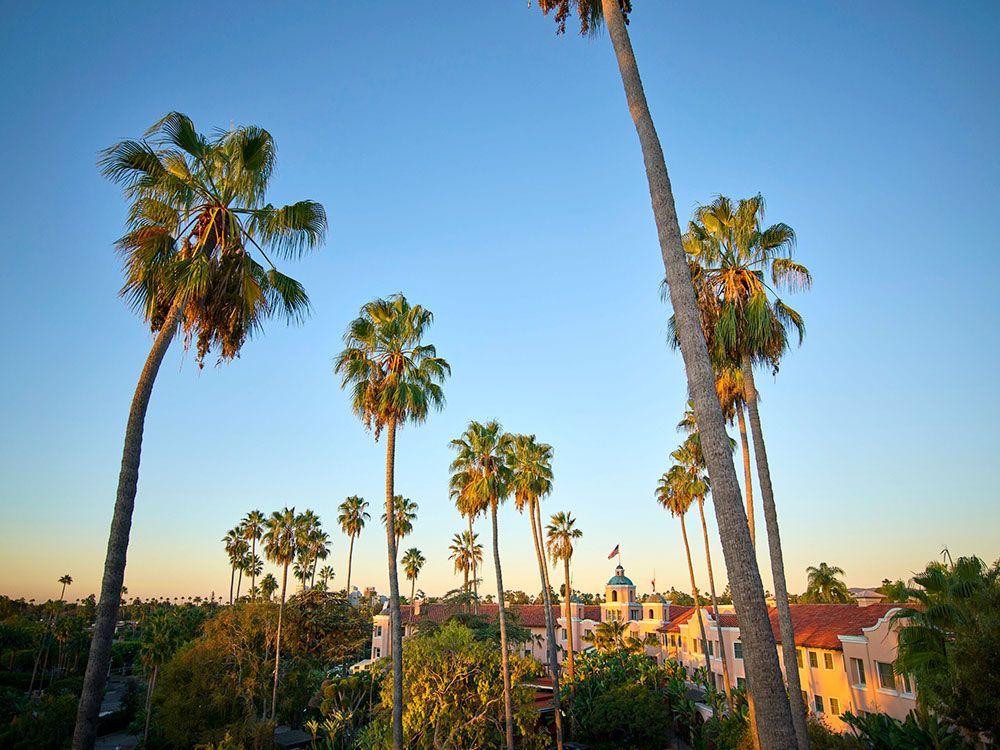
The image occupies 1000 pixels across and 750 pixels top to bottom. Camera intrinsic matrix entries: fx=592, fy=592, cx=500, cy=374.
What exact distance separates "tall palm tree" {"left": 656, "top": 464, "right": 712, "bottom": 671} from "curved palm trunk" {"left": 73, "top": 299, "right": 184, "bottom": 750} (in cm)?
3732

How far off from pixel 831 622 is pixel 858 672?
Result: 4757 millimetres

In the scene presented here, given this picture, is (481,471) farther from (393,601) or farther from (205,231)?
(205,231)

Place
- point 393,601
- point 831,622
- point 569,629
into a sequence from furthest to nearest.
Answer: point 569,629
point 831,622
point 393,601

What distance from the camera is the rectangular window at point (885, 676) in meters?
26.8

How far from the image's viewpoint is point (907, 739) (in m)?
20.3

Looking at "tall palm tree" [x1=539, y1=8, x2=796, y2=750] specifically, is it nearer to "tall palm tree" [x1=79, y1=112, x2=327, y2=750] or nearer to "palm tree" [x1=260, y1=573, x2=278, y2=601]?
"tall palm tree" [x1=79, y1=112, x2=327, y2=750]

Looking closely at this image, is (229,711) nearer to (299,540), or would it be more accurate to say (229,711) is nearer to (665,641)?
(299,540)

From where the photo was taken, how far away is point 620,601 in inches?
2633

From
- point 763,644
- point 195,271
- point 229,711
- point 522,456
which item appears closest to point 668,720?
point 522,456

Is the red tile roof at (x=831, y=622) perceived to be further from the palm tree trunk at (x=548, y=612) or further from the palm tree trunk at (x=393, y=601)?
the palm tree trunk at (x=393, y=601)

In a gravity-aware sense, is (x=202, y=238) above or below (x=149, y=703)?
above

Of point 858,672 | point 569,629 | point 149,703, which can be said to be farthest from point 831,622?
point 149,703

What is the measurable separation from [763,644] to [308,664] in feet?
166

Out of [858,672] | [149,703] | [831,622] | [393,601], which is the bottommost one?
[149,703]
